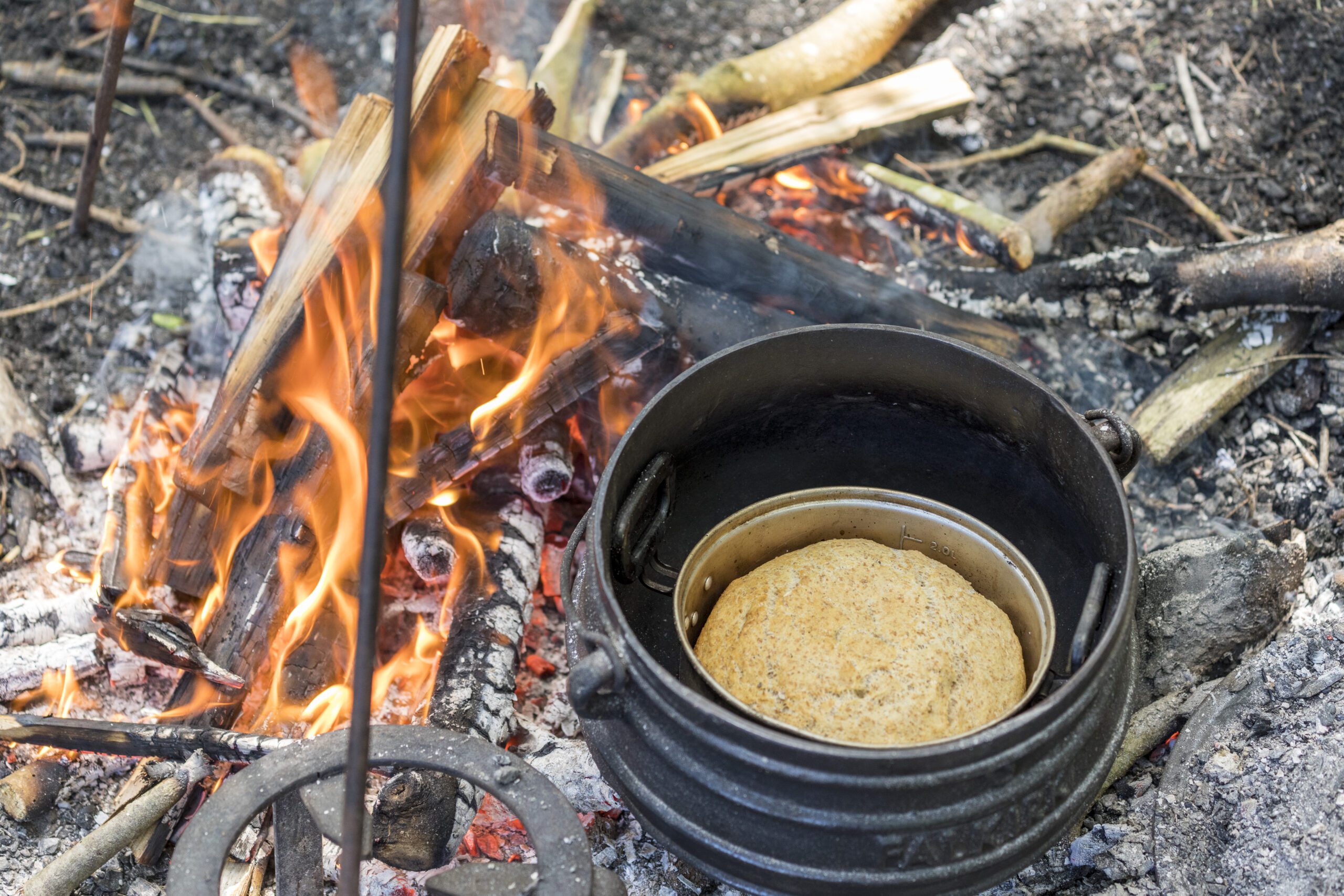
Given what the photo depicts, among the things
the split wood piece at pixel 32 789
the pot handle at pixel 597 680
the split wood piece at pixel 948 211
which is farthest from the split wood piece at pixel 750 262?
the split wood piece at pixel 32 789

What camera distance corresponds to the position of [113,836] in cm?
234

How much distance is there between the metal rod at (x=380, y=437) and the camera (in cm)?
134

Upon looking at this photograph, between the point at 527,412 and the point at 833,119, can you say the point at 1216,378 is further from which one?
the point at 527,412

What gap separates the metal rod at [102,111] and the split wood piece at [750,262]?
56.2 inches

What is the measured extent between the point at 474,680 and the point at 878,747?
1.33 metres

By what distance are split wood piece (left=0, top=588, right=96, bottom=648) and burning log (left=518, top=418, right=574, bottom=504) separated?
1359 millimetres

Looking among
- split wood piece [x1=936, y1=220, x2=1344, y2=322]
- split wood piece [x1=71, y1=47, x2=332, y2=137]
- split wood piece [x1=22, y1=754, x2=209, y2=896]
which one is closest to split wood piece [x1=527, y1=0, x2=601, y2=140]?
split wood piece [x1=71, y1=47, x2=332, y2=137]

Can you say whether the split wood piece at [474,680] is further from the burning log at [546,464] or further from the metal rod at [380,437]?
the metal rod at [380,437]

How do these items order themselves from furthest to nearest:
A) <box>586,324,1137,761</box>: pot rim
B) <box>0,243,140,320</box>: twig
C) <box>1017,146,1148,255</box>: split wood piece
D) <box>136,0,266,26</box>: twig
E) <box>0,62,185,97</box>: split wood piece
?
1. <box>136,0,266,26</box>: twig
2. <box>0,62,185,97</box>: split wood piece
3. <box>0,243,140,320</box>: twig
4. <box>1017,146,1148,255</box>: split wood piece
5. <box>586,324,1137,761</box>: pot rim

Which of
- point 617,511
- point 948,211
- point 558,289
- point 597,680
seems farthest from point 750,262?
point 597,680


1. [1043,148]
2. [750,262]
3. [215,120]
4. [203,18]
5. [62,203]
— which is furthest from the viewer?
[203,18]

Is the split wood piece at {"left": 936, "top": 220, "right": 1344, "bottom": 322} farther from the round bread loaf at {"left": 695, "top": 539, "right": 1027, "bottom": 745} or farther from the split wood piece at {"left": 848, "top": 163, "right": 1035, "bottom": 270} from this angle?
the round bread loaf at {"left": 695, "top": 539, "right": 1027, "bottom": 745}

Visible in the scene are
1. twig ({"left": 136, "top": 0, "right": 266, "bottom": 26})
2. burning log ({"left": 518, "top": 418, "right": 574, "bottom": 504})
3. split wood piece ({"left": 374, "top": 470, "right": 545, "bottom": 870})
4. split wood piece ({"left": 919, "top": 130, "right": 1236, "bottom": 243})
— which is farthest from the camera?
twig ({"left": 136, "top": 0, "right": 266, "bottom": 26})

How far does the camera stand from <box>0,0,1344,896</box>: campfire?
1800mm
